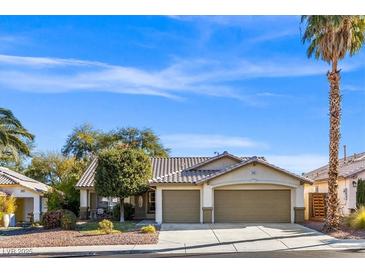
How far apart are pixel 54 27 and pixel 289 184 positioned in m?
15.8

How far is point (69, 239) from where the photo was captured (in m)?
20.3

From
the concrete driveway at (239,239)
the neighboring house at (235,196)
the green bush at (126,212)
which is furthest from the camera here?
the green bush at (126,212)

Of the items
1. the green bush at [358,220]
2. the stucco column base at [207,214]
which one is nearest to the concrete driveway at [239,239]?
the green bush at [358,220]

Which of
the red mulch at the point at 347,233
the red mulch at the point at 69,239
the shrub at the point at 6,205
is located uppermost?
the shrub at the point at 6,205

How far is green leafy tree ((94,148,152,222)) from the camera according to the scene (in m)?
28.0

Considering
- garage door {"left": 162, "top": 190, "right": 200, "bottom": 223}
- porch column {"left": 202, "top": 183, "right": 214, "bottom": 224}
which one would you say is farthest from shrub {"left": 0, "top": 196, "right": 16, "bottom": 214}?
porch column {"left": 202, "top": 183, "right": 214, "bottom": 224}

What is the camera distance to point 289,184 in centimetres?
2816

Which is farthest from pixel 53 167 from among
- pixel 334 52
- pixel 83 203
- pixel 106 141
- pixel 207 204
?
pixel 334 52

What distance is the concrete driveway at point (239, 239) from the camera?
17.6m

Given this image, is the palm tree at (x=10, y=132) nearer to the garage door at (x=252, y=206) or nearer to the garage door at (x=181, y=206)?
the garage door at (x=181, y=206)

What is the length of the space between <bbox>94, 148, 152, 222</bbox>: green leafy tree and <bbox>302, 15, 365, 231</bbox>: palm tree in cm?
1071

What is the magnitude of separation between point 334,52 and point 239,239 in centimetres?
897
